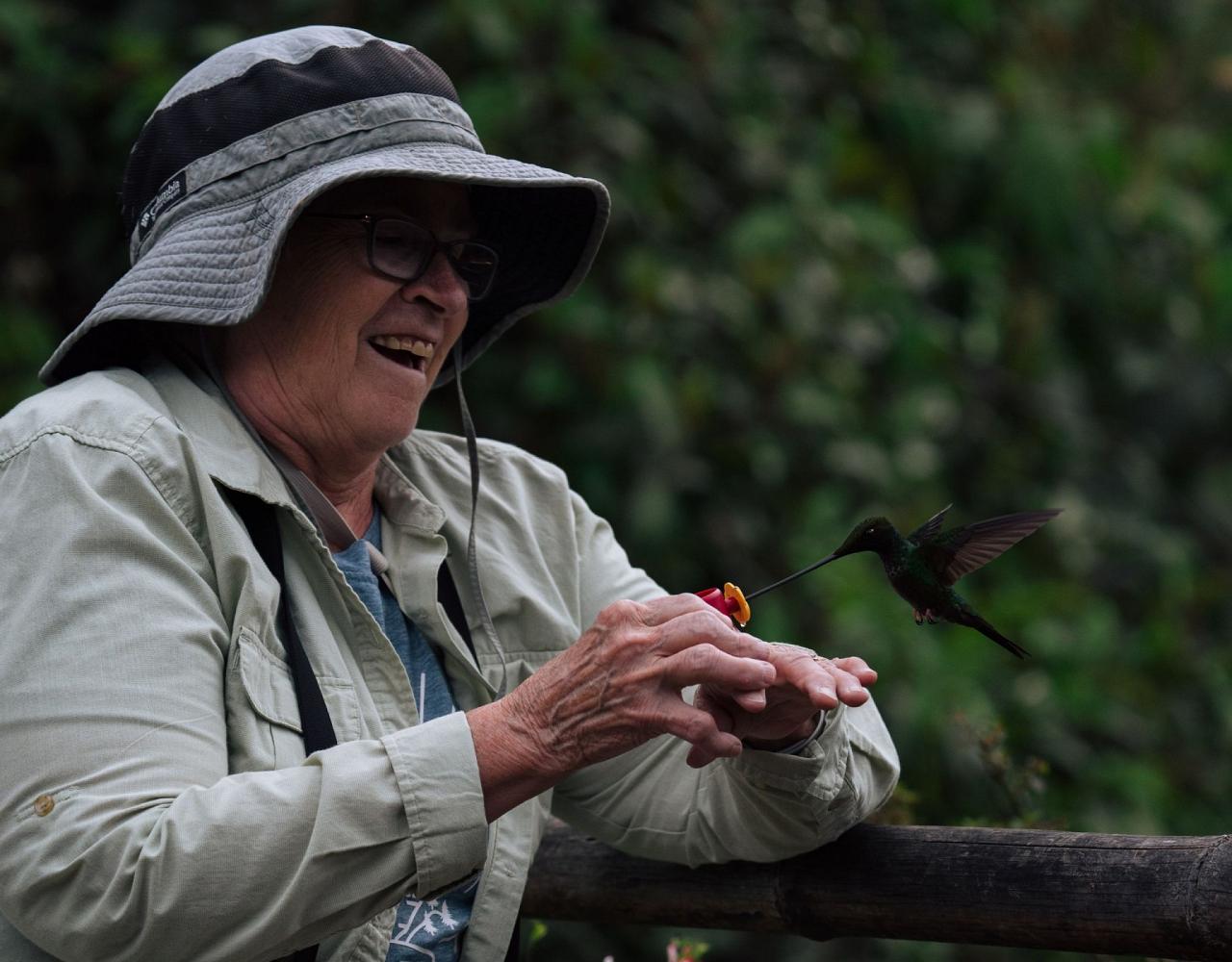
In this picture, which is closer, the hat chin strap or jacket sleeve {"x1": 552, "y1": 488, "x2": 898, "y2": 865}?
jacket sleeve {"x1": 552, "y1": 488, "x2": 898, "y2": 865}

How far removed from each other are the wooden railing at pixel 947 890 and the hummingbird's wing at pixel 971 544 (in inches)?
14.5

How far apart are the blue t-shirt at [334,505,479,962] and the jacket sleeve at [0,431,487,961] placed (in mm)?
329

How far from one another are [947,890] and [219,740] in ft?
3.09

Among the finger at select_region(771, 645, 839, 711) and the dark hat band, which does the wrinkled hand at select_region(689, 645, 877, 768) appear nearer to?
the finger at select_region(771, 645, 839, 711)

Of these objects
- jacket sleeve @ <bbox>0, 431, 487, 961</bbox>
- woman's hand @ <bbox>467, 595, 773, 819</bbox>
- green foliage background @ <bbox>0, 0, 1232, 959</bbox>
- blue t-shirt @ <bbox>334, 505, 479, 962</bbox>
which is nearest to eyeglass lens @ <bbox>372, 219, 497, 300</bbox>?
blue t-shirt @ <bbox>334, 505, 479, 962</bbox>

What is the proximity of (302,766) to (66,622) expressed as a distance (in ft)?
1.01

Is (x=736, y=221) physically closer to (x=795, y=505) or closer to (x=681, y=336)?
(x=681, y=336)

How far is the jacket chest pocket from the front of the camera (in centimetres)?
183

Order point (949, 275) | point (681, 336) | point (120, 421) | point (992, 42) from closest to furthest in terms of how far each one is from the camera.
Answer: point (120, 421) → point (681, 336) → point (949, 275) → point (992, 42)

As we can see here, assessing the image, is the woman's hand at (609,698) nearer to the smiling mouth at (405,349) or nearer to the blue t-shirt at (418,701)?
the blue t-shirt at (418,701)

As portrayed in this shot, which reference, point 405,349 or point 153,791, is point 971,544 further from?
point 153,791

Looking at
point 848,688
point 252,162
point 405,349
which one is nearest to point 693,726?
point 848,688

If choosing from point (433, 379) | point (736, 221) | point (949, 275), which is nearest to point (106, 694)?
point (433, 379)

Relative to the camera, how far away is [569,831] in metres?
2.51
